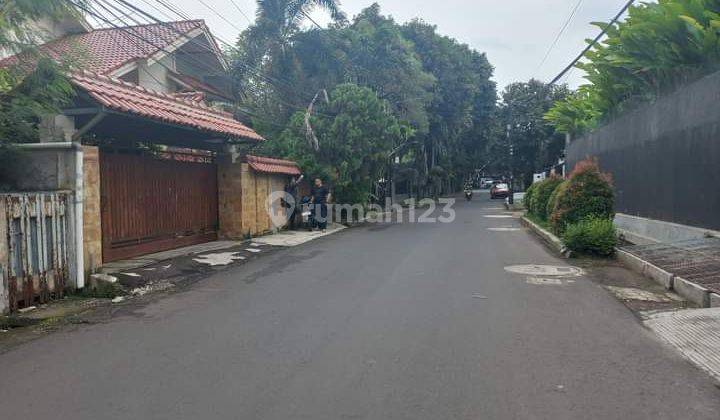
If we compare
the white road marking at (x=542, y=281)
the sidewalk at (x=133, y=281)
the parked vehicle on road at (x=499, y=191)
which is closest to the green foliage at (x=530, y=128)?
the parked vehicle on road at (x=499, y=191)

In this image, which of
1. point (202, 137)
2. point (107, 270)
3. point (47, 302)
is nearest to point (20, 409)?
point (47, 302)

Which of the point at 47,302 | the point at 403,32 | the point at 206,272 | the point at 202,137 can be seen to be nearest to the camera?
the point at 47,302

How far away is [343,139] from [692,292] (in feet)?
50.6

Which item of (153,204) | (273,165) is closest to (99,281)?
(153,204)

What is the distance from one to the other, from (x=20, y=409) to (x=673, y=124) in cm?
1325

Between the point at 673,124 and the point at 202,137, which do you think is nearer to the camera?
the point at 673,124

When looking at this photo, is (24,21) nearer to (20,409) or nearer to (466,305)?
(20,409)

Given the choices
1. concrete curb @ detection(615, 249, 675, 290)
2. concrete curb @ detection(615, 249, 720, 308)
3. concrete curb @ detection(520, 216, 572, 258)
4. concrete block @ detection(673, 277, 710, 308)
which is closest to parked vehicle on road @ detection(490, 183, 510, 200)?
concrete curb @ detection(520, 216, 572, 258)

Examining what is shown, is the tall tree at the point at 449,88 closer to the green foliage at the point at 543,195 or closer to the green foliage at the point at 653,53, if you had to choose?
the green foliage at the point at 543,195

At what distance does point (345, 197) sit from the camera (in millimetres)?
23188

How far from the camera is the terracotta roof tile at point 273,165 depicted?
16250 millimetres

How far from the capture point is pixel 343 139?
21766 millimetres

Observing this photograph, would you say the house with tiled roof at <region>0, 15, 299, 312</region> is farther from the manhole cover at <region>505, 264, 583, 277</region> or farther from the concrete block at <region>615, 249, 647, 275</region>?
the concrete block at <region>615, 249, 647, 275</region>

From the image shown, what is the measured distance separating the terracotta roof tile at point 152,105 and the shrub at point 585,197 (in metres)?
7.74
